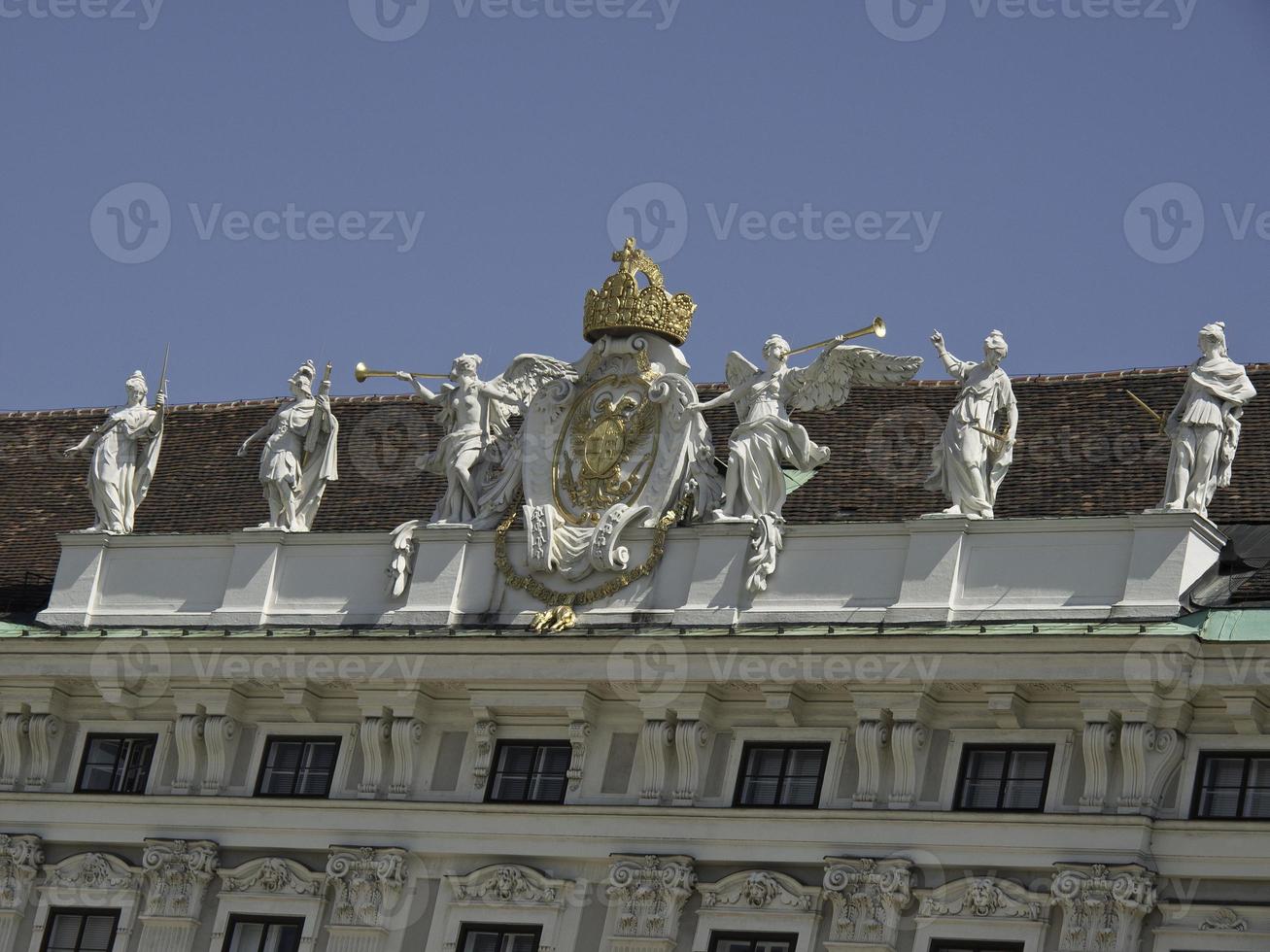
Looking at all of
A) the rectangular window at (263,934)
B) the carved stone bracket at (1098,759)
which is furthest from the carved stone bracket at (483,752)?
the carved stone bracket at (1098,759)

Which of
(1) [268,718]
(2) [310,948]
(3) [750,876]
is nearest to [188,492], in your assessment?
(1) [268,718]

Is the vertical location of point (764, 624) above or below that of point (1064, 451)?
below

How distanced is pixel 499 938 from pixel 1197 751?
7.17 m

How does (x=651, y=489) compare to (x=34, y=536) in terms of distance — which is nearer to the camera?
(x=651, y=489)

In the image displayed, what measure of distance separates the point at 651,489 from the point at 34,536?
981 cm

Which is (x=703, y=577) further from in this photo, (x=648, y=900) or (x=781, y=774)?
(x=648, y=900)

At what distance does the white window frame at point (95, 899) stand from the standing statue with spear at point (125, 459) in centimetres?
404

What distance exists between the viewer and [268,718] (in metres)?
34.7

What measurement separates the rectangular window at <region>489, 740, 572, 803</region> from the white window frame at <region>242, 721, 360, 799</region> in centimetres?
160

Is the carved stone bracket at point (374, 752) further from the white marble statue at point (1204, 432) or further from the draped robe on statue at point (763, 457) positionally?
the white marble statue at point (1204, 432)

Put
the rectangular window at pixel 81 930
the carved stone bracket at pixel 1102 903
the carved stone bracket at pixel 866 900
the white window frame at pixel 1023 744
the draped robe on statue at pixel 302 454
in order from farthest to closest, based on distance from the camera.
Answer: the draped robe on statue at pixel 302 454 < the rectangular window at pixel 81 930 < the carved stone bracket at pixel 866 900 < the white window frame at pixel 1023 744 < the carved stone bracket at pixel 1102 903

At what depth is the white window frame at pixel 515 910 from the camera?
32.1 meters

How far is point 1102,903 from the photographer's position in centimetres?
2950

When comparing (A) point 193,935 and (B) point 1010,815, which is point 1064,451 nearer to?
(B) point 1010,815
